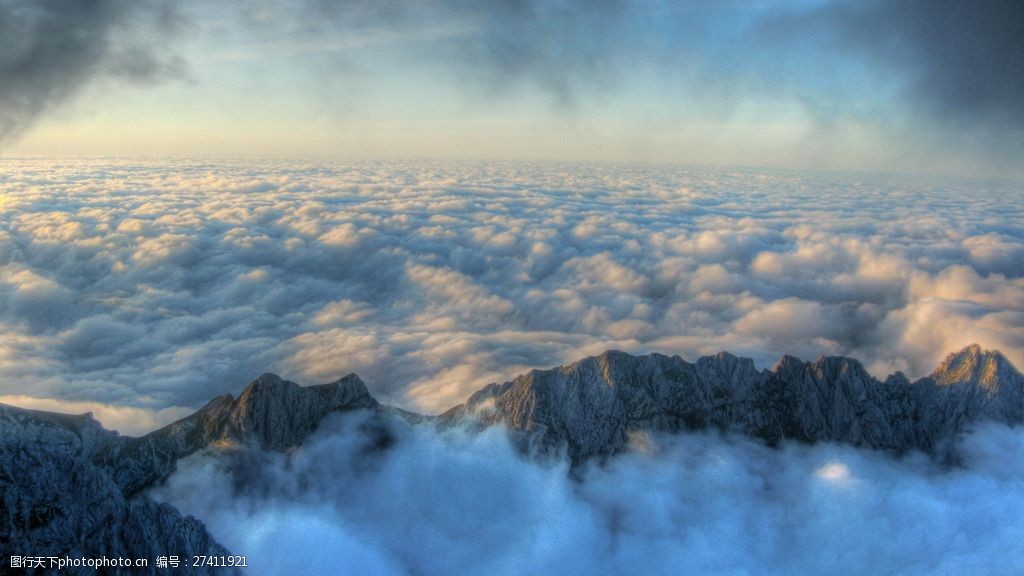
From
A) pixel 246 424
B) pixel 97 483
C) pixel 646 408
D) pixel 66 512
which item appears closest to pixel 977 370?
pixel 646 408

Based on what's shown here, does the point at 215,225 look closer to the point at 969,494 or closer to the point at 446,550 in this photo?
the point at 446,550

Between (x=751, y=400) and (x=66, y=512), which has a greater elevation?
(x=66, y=512)

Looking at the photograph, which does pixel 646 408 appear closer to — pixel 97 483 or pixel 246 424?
pixel 246 424

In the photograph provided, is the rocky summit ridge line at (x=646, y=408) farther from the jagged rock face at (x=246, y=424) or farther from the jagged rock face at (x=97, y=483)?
the jagged rock face at (x=97, y=483)

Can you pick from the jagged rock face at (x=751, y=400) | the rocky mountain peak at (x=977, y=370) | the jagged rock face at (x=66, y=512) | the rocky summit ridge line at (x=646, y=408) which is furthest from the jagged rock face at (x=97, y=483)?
the rocky mountain peak at (x=977, y=370)

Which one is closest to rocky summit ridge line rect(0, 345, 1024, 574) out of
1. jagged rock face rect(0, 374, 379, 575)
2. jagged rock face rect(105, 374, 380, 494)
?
jagged rock face rect(105, 374, 380, 494)

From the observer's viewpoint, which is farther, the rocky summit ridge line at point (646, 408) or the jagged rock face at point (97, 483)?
the rocky summit ridge line at point (646, 408)
